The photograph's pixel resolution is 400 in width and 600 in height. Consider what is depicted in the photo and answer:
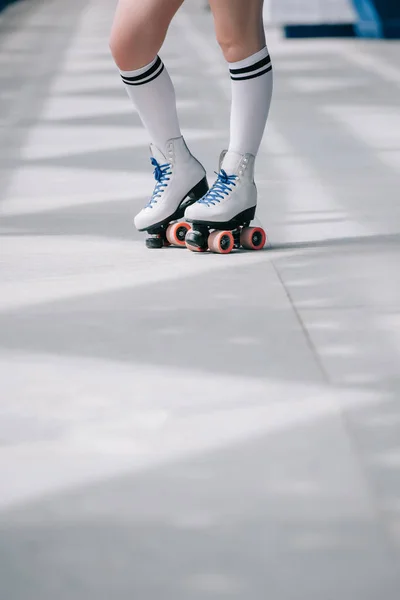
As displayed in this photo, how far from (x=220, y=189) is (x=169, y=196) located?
12cm

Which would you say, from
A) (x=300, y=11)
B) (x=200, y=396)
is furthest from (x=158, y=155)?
(x=300, y=11)

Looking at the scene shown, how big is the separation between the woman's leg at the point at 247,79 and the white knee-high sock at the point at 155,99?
128mm

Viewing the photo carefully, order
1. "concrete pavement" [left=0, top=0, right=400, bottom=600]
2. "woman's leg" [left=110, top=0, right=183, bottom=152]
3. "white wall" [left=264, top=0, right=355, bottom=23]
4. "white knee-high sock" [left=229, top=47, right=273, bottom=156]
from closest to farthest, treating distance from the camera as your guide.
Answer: "concrete pavement" [left=0, top=0, right=400, bottom=600] → "woman's leg" [left=110, top=0, right=183, bottom=152] → "white knee-high sock" [left=229, top=47, right=273, bottom=156] → "white wall" [left=264, top=0, right=355, bottom=23]

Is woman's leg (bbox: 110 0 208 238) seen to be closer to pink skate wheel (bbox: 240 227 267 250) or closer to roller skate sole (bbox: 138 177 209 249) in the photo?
roller skate sole (bbox: 138 177 209 249)

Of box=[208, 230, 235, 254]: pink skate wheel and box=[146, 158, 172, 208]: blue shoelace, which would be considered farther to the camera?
box=[146, 158, 172, 208]: blue shoelace

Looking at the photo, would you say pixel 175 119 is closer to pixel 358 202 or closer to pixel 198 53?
pixel 358 202

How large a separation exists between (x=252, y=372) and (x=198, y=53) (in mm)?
6452

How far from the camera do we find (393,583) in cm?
101

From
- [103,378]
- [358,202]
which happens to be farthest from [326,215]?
[103,378]

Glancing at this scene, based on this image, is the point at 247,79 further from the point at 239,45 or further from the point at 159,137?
the point at 159,137

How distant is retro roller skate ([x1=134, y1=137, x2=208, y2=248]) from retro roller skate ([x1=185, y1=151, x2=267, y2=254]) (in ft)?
0.21

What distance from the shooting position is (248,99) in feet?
8.02

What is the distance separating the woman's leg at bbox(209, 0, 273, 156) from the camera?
2.39 meters

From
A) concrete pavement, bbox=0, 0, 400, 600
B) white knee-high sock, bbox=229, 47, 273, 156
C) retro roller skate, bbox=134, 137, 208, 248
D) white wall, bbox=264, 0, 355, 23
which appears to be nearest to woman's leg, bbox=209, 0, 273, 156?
white knee-high sock, bbox=229, 47, 273, 156
